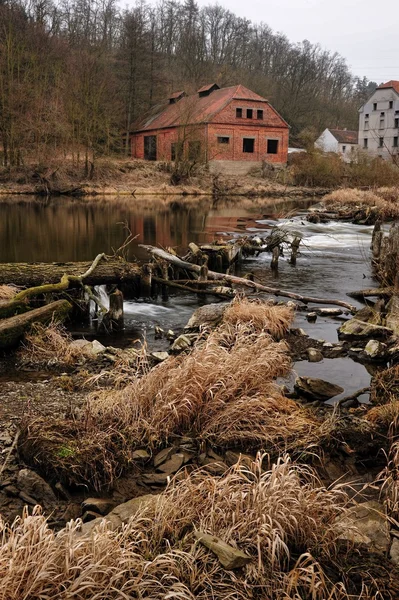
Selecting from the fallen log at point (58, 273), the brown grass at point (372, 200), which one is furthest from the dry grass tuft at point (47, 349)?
the brown grass at point (372, 200)

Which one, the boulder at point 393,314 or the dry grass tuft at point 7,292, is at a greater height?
the dry grass tuft at point 7,292

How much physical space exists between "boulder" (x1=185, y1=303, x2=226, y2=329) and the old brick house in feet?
145

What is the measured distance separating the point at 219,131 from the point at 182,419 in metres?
54.8

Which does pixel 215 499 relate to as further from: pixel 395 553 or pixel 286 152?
pixel 286 152

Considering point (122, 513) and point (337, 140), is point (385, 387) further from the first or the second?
point (337, 140)

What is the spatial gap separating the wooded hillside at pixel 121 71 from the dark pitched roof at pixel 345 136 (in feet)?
10.9

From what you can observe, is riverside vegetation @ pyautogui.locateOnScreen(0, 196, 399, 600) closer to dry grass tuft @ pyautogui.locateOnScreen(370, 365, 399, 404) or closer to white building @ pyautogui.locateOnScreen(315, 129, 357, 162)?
dry grass tuft @ pyautogui.locateOnScreen(370, 365, 399, 404)

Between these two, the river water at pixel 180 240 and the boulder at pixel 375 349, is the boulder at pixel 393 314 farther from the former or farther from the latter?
the river water at pixel 180 240

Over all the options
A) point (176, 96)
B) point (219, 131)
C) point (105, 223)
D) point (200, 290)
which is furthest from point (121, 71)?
point (200, 290)

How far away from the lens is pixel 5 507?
4898 mm

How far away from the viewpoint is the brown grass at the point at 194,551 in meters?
3.69

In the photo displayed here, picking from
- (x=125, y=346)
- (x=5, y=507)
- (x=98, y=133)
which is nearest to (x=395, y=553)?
(x=5, y=507)

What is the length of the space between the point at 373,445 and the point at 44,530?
149 inches

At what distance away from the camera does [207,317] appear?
11.5 meters
